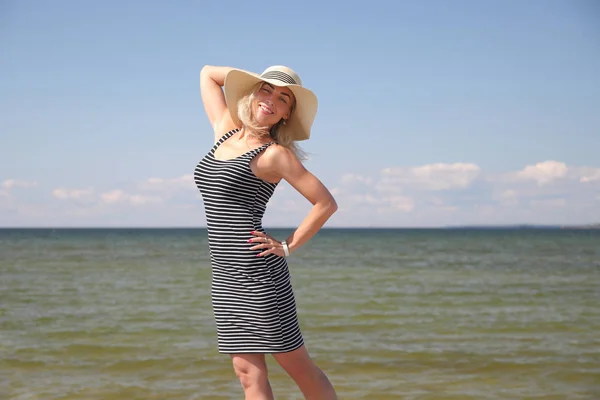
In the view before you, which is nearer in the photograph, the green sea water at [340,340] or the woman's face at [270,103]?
the woman's face at [270,103]

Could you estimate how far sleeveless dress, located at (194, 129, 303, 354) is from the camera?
3.03 meters

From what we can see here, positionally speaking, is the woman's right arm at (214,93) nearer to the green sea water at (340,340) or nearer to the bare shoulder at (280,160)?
the bare shoulder at (280,160)

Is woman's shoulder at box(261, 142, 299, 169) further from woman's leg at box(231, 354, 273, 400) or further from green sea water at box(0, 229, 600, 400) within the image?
green sea water at box(0, 229, 600, 400)

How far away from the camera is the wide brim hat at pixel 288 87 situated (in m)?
3.17

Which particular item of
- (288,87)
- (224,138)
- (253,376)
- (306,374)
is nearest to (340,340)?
(306,374)

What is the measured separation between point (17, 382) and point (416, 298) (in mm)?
8692

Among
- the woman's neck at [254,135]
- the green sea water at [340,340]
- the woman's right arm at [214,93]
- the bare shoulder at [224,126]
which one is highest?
the woman's right arm at [214,93]

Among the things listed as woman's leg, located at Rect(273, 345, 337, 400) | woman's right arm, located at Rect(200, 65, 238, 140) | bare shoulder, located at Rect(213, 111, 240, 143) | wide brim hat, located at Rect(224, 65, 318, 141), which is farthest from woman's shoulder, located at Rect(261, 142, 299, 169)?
woman's leg, located at Rect(273, 345, 337, 400)

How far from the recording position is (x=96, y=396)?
6043mm

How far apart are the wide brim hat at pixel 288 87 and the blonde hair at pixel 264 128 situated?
3 centimetres

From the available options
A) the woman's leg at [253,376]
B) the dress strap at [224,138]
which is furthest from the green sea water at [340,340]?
the dress strap at [224,138]

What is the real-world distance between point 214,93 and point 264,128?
1.86 ft

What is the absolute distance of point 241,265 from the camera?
3.05 meters

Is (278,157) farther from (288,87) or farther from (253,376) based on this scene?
(253,376)
